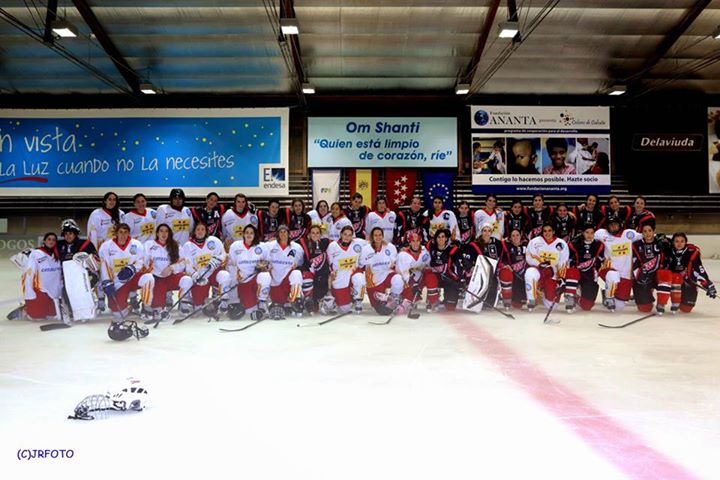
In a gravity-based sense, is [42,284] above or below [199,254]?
below

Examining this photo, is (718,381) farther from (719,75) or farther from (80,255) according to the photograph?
(719,75)

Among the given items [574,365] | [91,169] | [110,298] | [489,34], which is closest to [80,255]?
[110,298]

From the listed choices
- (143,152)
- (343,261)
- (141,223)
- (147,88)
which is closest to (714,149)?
(343,261)

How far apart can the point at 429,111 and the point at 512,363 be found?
9.34m

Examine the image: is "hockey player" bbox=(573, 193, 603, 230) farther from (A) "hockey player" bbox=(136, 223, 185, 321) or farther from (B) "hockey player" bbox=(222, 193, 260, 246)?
(A) "hockey player" bbox=(136, 223, 185, 321)

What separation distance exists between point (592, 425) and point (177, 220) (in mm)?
5592

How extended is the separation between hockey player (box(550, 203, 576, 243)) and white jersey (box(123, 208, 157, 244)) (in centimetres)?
527

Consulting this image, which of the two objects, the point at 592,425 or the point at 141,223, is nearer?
the point at 592,425

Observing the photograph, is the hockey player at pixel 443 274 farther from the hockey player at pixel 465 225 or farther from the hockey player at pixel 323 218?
the hockey player at pixel 323 218

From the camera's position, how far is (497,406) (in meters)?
2.44

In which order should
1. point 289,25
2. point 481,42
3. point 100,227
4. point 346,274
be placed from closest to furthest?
point 346,274 < point 100,227 < point 289,25 < point 481,42

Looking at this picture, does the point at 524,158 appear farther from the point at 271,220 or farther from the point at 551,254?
the point at 271,220

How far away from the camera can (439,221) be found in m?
6.71

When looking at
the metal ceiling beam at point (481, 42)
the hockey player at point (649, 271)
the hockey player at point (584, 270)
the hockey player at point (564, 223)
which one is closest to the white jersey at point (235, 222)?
the hockey player at point (584, 270)
